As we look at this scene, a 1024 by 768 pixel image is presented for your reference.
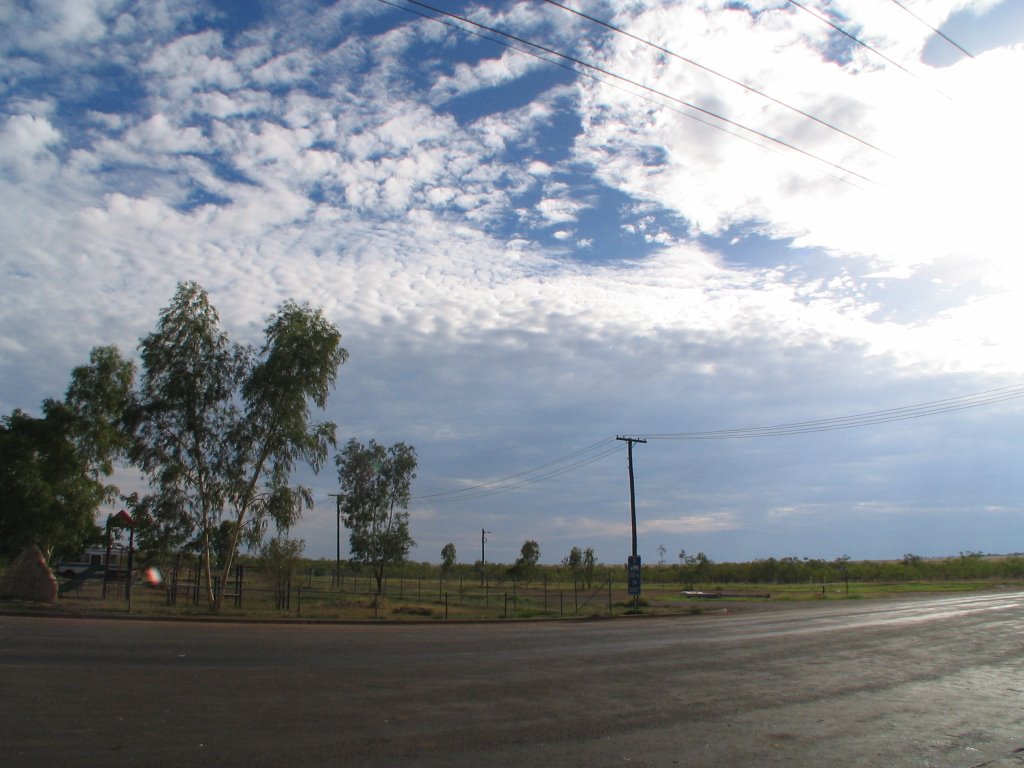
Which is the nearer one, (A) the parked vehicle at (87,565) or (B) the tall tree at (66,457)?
(B) the tall tree at (66,457)

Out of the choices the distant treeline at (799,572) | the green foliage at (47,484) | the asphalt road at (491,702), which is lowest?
the distant treeline at (799,572)

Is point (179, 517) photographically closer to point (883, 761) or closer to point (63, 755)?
point (63, 755)

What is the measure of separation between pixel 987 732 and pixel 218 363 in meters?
32.4

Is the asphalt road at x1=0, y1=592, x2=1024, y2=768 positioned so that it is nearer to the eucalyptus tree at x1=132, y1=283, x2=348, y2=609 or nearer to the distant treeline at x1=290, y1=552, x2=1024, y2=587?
the eucalyptus tree at x1=132, y1=283, x2=348, y2=609

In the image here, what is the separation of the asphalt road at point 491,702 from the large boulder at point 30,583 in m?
11.2

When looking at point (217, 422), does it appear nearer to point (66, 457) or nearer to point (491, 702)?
point (66, 457)

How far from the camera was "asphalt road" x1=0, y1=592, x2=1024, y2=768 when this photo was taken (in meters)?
8.02

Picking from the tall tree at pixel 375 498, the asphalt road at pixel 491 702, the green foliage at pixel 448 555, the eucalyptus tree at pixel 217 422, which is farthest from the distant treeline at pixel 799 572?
the asphalt road at pixel 491 702

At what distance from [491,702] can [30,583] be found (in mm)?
26191

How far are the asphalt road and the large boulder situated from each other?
11239mm

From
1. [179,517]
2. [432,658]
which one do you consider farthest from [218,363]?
[432,658]

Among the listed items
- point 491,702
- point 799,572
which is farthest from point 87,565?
point 799,572

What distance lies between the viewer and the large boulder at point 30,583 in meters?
29.3

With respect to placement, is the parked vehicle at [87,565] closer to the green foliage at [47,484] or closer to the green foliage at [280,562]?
the green foliage at [47,484]
